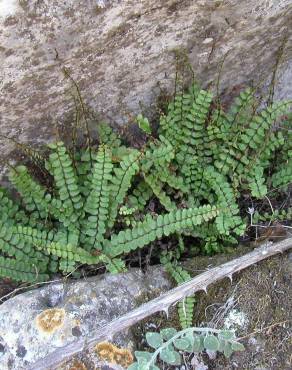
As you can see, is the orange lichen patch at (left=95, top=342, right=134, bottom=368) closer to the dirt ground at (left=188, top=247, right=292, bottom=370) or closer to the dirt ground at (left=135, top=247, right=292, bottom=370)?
the dirt ground at (left=135, top=247, right=292, bottom=370)

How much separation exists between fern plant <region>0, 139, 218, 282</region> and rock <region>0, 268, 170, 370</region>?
161mm

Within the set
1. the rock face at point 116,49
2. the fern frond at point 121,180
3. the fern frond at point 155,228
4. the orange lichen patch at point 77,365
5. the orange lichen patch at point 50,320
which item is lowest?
the orange lichen patch at point 77,365

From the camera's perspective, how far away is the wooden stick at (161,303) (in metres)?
3.32

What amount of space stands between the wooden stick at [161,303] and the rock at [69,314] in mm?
98

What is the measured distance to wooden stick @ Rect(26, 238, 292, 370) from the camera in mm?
3322

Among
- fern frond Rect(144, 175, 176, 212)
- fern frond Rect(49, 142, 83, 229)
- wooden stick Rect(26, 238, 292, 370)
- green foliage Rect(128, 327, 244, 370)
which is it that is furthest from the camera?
fern frond Rect(144, 175, 176, 212)

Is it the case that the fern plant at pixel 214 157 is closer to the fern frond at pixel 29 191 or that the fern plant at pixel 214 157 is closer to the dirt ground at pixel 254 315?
the dirt ground at pixel 254 315

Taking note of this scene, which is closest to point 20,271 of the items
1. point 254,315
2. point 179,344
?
point 179,344

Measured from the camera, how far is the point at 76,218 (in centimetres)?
411

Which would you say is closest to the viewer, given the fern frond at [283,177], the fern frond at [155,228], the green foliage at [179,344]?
the green foliage at [179,344]

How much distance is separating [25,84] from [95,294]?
149cm

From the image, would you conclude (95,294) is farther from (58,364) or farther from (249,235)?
(249,235)

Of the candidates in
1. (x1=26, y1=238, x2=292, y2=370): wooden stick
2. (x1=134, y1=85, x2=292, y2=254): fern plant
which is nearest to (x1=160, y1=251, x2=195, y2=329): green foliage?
(x1=26, y1=238, x2=292, y2=370): wooden stick

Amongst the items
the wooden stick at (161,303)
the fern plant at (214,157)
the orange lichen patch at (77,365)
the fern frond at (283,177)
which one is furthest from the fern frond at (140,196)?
the orange lichen patch at (77,365)
